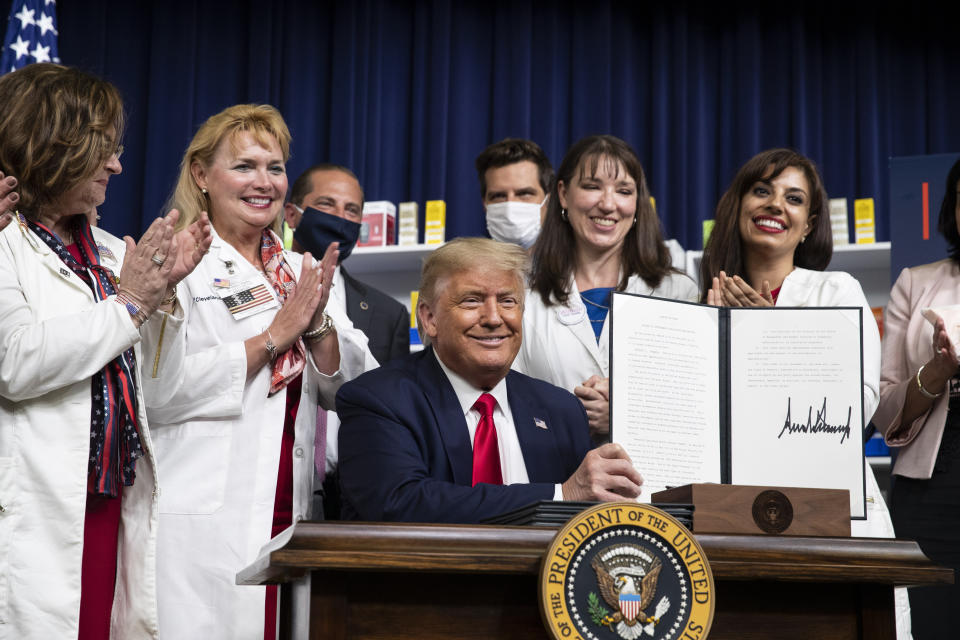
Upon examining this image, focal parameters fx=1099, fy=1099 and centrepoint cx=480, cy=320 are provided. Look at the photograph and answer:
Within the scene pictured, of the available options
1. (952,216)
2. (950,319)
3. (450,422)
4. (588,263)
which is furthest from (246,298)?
(952,216)

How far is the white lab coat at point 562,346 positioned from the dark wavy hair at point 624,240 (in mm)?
123

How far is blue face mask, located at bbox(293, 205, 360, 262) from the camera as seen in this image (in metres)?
3.39

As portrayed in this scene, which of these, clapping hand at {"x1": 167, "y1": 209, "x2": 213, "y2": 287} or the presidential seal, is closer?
the presidential seal

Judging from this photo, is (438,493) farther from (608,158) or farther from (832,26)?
(832,26)

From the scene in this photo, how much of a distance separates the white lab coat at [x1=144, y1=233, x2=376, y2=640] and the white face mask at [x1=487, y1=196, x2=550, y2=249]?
1.53 m

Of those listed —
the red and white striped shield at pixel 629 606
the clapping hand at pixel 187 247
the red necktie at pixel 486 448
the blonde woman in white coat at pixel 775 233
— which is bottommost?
the red and white striped shield at pixel 629 606

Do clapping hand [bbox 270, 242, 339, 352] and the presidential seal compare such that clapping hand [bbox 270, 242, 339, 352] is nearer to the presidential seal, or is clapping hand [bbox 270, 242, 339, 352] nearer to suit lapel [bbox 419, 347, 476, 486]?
suit lapel [bbox 419, 347, 476, 486]

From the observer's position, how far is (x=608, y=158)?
3.06 metres

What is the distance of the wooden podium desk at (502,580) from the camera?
4.54ft

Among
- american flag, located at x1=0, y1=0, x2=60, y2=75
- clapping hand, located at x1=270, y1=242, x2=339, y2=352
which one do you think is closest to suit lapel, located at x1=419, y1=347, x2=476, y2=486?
clapping hand, located at x1=270, y1=242, x2=339, y2=352

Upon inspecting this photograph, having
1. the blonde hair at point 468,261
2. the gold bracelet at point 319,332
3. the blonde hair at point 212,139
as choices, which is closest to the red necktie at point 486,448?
the blonde hair at point 468,261

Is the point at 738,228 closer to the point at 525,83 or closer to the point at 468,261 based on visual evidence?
the point at 468,261

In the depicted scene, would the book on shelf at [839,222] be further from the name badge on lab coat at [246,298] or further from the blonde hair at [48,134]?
the blonde hair at [48,134]

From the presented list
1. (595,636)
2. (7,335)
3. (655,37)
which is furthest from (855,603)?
(655,37)
